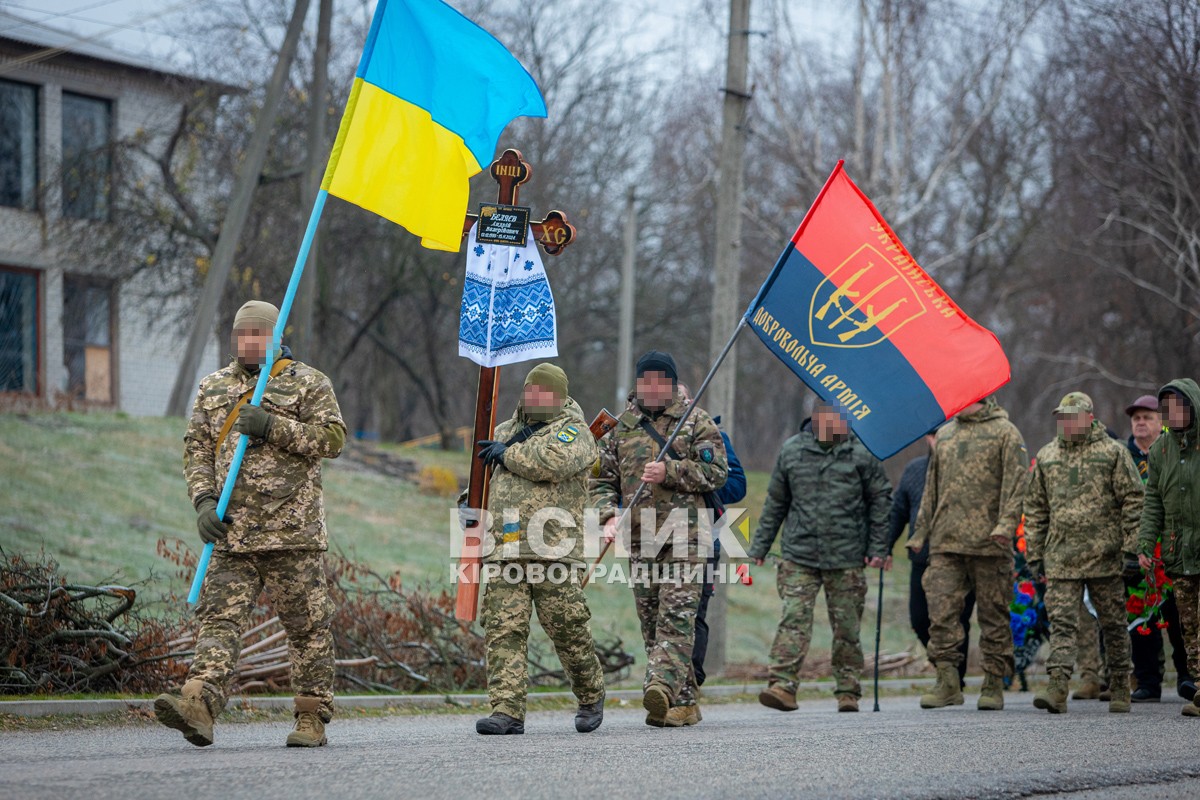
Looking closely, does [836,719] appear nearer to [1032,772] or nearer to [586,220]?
[1032,772]

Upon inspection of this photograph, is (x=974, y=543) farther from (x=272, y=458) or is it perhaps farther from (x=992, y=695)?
(x=272, y=458)

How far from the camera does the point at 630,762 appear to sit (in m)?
6.14

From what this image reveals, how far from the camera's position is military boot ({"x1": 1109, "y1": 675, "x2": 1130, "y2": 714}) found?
9336mm

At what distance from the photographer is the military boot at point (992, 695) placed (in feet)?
31.5

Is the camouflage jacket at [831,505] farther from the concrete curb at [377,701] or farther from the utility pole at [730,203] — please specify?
the utility pole at [730,203]

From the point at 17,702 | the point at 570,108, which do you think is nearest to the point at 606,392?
the point at 570,108

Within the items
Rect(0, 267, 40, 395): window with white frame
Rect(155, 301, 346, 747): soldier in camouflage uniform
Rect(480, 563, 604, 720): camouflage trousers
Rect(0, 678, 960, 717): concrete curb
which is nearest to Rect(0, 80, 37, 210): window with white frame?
Rect(0, 267, 40, 395): window with white frame

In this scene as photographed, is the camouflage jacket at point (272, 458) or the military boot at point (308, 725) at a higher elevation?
the camouflage jacket at point (272, 458)

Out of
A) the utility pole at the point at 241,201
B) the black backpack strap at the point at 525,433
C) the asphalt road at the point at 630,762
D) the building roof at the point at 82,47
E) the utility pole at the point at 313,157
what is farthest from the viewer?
the building roof at the point at 82,47

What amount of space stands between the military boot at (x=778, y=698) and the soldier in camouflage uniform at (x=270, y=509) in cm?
372

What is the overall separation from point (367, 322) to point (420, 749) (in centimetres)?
2471

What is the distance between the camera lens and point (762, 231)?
31.5m

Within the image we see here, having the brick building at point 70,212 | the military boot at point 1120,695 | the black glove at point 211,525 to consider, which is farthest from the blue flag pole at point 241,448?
the brick building at point 70,212

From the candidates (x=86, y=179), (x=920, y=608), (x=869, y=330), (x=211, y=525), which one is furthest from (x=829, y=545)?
(x=86, y=179)
